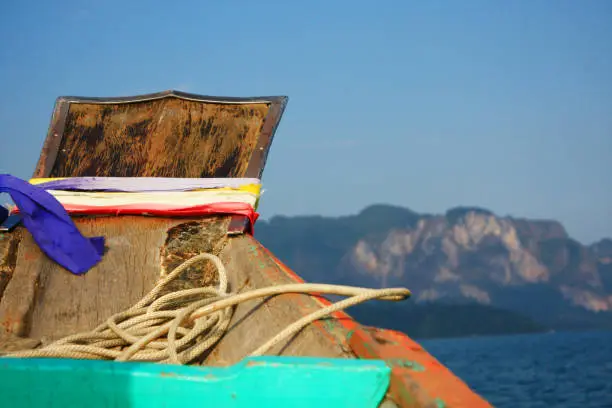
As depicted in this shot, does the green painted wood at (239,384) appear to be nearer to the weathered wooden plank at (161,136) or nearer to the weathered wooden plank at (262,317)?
the weathered wooden plank at (262,317)

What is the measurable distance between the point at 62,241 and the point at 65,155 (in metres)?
1.07

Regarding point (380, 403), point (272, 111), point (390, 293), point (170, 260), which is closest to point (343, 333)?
point (390, 293)

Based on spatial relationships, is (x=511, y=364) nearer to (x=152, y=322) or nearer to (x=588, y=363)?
(x=588, y=363)

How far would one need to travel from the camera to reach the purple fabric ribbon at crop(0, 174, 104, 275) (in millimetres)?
3232

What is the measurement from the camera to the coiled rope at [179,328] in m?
2.07

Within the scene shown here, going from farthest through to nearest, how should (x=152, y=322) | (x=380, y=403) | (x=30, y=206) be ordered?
(x=30, y=206) < (x=152, y=322) < (x=380, y=403)

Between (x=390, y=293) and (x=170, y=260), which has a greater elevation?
(x=170, y=260)

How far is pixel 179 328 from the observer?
2404 millimetres

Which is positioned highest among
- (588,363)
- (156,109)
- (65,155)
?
(156,109)

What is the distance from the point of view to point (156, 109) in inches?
181

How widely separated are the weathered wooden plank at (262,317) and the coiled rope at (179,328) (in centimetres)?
7

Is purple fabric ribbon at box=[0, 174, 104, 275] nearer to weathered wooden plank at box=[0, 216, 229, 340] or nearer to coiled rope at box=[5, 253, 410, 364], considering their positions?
weathered wooden plank at box=[0, 216, 229, 340]

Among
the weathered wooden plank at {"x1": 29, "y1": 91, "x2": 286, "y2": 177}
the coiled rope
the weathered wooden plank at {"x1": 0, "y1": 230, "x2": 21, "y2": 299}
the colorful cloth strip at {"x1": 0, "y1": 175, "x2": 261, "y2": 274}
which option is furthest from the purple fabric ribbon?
the weathered wooden plank at {"x1": 29, "y1": 91, "x2": 286, "y2": 177}

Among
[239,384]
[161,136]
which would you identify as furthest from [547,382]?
[239,384]
